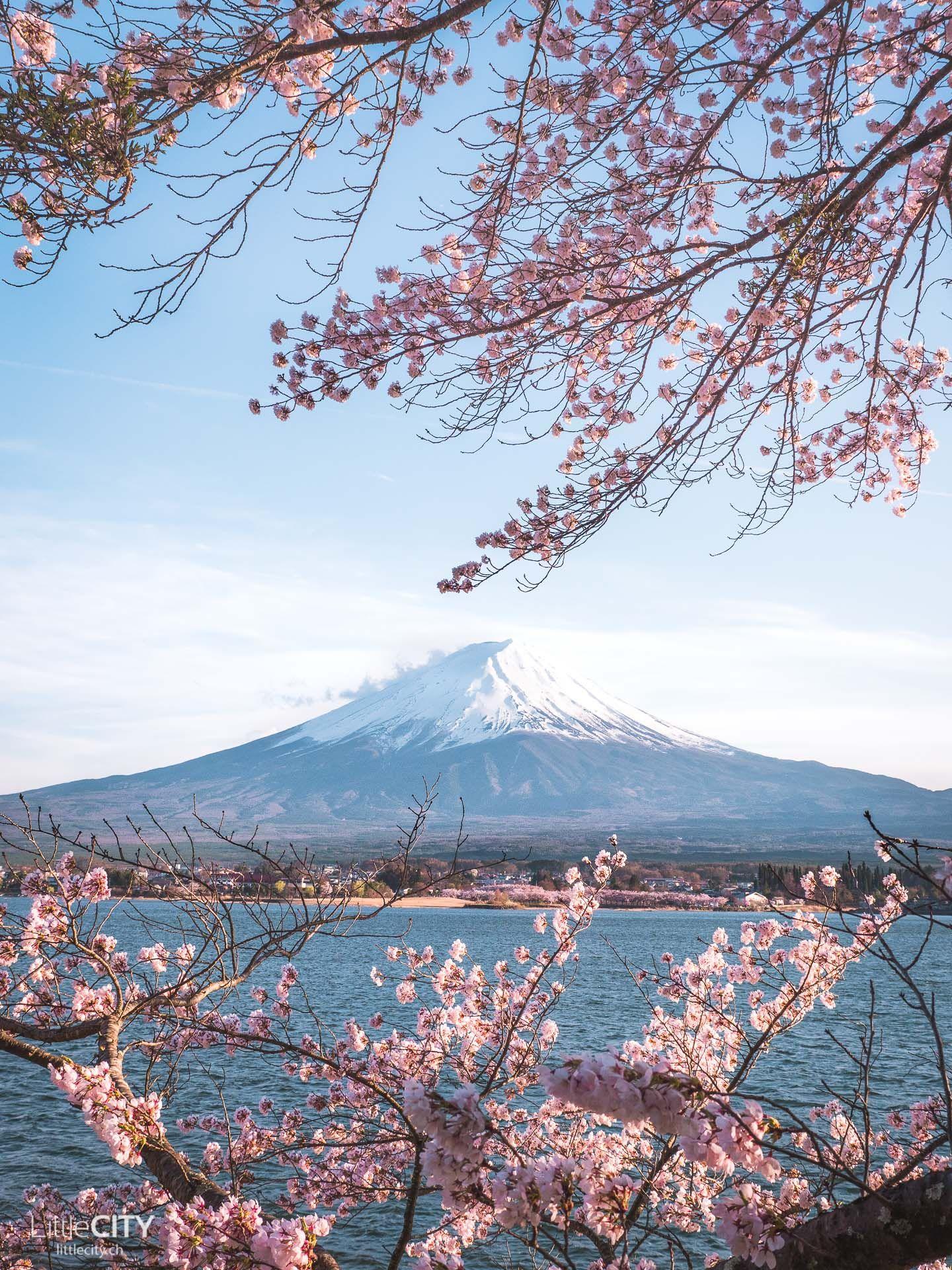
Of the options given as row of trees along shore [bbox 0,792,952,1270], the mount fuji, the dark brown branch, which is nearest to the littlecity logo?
row of trees along shore [bbox 0,792,952,1270]

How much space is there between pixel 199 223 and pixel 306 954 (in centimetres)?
3251

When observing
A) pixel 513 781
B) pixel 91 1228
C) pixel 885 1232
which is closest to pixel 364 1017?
pixel 91 1228

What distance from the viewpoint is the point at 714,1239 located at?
8.34m

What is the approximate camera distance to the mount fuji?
382ft

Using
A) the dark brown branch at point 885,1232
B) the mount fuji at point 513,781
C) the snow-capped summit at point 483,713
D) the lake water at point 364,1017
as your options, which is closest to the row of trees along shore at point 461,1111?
the dark brown branch at point 885,1232

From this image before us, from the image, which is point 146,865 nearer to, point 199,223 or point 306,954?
point 199,223

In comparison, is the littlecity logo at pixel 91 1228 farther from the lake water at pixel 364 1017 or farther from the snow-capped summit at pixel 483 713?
the snow-capped summit at pixel 483 713

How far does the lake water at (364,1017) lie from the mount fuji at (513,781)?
69164mm

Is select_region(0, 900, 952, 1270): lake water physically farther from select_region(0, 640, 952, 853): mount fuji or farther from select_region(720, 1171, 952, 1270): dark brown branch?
select_region(0, 640, 952, 853): mount fuji

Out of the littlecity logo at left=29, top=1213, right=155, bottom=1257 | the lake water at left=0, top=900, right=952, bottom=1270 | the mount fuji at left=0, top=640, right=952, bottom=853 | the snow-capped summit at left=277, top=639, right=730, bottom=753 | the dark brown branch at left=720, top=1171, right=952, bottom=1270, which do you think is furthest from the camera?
the snow-capped summit at left=277, top=639, right=730, bottom=753

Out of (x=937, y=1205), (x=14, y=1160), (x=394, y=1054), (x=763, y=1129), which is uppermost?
(x=763, y=1129)

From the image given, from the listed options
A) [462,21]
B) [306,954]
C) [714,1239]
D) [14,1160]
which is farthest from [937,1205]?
[306,954]

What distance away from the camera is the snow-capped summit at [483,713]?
518ft

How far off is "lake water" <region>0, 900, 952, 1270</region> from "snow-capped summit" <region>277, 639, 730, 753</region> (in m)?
121
